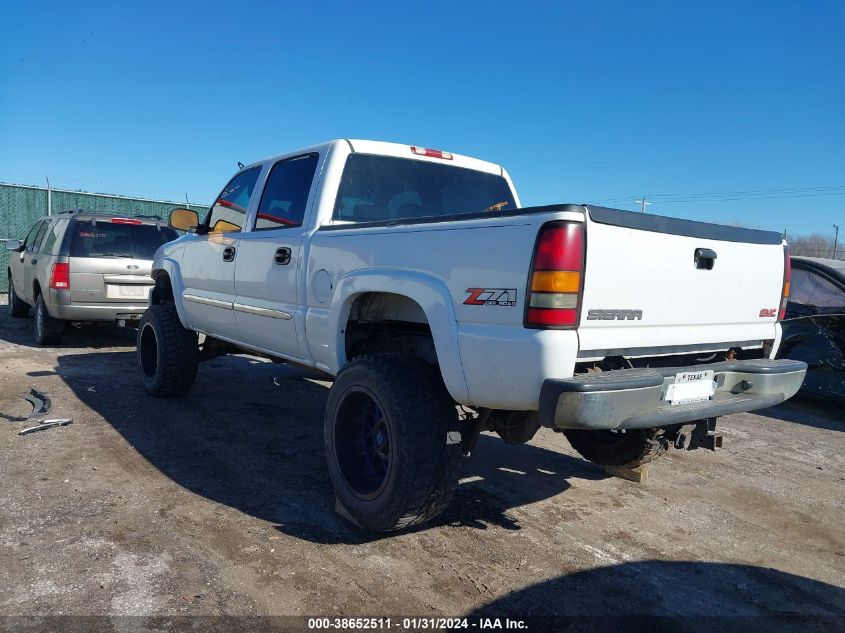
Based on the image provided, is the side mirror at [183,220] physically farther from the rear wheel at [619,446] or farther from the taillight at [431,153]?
the rear wheel at [619,446]

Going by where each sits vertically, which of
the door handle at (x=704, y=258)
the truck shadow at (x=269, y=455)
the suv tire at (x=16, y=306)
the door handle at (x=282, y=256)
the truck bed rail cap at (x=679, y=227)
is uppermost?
the truck bed rail cap at (x=679, y=227)

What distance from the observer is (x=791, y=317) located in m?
6.51

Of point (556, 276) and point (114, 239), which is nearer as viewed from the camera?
point (556, 276)

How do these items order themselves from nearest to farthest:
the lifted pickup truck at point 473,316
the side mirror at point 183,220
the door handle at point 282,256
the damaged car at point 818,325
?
the lifted pickup truck at point 473,316
the door handle at point 282,256
the side mirror at point 183,220
the damaged car at point 818,325

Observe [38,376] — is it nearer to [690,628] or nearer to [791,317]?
[690,628]

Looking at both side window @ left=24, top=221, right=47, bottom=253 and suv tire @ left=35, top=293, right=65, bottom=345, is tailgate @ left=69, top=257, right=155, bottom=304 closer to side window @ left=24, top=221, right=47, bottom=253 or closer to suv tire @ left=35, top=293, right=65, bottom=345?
suv tire @ left=35, top=293, right=65, bottom=345

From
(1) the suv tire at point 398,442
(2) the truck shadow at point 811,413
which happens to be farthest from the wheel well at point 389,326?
(2) the truck shadow at point 811,413

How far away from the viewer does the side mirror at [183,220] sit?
202 inches

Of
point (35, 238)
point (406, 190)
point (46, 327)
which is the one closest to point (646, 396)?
point (406, 190)

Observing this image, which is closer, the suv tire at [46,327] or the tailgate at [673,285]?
the tailgate at [673,285]

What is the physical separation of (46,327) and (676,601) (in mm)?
8507

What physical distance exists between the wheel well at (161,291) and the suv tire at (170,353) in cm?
30

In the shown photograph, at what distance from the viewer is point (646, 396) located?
2.58 m

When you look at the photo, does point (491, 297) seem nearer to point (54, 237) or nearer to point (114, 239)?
point (114, 239)
